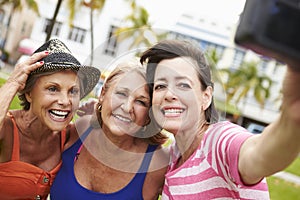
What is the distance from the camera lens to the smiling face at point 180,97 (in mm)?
1819

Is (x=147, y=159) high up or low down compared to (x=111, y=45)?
down

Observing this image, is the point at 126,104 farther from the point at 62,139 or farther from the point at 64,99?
the point at 62,139

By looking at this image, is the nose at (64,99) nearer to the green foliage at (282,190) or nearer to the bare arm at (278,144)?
the bare arm at (278,144)

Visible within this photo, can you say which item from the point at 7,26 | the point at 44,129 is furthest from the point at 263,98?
the point at 44,129

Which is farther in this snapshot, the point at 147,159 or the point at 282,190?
the point at 282,190

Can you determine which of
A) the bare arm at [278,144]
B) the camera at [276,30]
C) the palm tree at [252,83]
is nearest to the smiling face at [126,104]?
the bare arm at [278,144]

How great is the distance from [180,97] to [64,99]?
0.71 m

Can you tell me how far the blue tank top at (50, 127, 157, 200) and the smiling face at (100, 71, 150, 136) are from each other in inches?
9.0

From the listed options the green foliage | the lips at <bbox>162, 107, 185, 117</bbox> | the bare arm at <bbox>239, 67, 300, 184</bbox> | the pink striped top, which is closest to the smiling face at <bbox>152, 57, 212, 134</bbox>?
the lips at <bbox>162, 107, 185, 117</bbox>

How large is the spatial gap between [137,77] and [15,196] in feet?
3.40

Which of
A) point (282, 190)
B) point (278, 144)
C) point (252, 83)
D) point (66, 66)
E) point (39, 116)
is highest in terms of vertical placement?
point (278, 144)

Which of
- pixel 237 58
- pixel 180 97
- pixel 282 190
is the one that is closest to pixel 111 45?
pixel 180 97

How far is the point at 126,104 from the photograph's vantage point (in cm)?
206

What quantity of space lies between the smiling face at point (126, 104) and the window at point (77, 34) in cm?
4080
